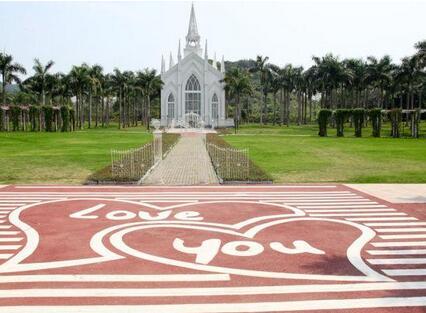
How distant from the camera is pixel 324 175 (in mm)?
19562

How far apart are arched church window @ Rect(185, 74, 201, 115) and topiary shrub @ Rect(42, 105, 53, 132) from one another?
23783mm

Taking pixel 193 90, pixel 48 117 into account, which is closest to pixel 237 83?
pixel 193 90

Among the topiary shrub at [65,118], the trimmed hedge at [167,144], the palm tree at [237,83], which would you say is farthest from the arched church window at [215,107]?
the trimmed hedge at [167,144]

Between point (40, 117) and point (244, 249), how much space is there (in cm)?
6371

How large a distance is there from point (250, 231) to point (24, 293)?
477cm

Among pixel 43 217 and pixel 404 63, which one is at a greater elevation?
pixel 404 63

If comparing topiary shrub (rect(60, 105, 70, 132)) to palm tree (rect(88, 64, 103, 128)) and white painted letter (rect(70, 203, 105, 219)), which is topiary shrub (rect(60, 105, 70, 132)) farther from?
white painted letter (rect(70, 203, 105, 219))

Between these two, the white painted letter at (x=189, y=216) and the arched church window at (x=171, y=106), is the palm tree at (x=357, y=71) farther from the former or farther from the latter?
the white painted letter at (x=189, y=216)

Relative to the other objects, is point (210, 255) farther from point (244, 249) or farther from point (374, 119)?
point (374, 119)

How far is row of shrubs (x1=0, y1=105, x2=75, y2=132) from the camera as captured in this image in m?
64.6

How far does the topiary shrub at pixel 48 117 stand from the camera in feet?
213

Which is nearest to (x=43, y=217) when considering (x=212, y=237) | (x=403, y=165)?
(x=212, y=237)

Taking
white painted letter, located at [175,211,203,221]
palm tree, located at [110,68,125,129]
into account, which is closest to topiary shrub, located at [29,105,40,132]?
palm tree, located at [110,68,125,129]

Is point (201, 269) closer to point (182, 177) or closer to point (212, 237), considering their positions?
point (212, 237)
